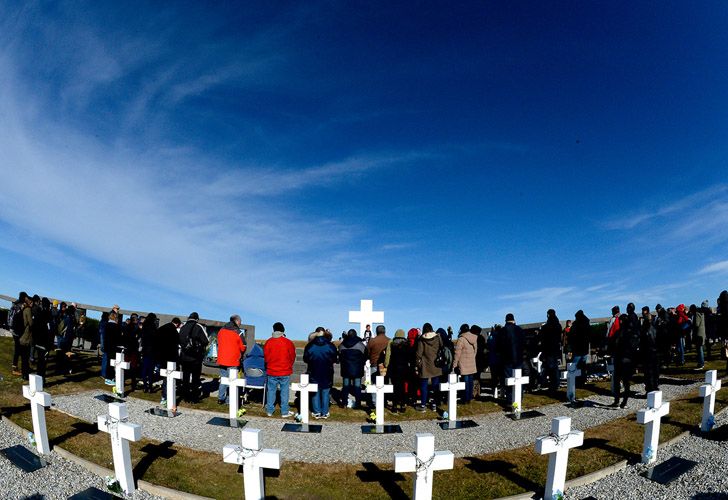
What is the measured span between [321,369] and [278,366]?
970mm

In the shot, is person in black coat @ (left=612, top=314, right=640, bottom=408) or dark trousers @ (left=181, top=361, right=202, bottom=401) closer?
person in black coat @ (left=612, top=314, right=640, bottom=408)

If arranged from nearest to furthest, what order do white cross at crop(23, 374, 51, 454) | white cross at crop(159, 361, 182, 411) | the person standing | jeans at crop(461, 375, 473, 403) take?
white cross at crop(23, 374, 51, 454), white cross at crop(159, 361, 182, 411), the person standing, jeans at crop(461, 375, 473, 403)

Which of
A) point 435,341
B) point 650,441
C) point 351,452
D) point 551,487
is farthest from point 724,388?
point 351,452

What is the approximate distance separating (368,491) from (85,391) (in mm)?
8775

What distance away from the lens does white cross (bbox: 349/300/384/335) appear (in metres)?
20.9

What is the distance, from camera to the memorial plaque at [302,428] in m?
8.20

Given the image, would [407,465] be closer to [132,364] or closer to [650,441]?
[650,441]

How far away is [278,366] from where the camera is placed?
9.38m

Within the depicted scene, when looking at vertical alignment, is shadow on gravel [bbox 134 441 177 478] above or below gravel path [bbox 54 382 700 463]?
above

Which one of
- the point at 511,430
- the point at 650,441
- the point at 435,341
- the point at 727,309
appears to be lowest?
the point at 511,430

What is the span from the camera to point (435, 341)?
32.4 ft

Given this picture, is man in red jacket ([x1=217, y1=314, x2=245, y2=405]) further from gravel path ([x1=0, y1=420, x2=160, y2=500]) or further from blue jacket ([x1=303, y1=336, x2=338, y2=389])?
gravel path ([x1=0, y1=420, x2=160, y2=500])

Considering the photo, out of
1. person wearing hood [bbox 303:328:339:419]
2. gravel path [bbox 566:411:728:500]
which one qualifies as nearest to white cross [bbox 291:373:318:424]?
person wearing hood [bbox 303:328:339:419]

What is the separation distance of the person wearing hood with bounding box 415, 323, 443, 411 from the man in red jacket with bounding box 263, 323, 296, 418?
2935mm
